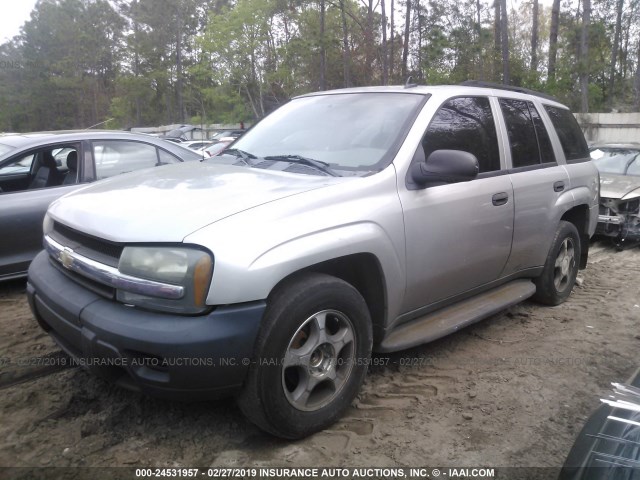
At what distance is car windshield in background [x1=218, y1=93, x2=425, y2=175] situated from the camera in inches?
126

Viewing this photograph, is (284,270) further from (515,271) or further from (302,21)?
(302,21)

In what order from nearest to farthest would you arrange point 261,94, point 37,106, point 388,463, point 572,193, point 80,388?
point 388,463, point 80,388, point 572,193, point 261,94, point 37,106

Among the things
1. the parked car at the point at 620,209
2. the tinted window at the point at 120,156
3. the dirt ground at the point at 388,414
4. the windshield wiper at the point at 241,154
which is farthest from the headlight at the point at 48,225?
the parked car at the point at 620,209

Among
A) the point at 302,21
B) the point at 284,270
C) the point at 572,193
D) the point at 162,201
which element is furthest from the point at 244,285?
the point at 302,21

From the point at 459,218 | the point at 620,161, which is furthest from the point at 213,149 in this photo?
the point at 459,218

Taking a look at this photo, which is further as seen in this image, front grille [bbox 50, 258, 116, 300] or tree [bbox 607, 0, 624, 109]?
tree [bbox 607, 0, 624, 109]

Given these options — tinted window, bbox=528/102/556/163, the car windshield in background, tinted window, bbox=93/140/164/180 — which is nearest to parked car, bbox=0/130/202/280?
tinted window, bbox=93/140/164/180

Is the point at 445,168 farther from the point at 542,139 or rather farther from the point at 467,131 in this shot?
the point at 542,139

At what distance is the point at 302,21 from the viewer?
33.5m

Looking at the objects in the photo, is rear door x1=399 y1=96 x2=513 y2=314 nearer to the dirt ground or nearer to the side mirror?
the side mirror

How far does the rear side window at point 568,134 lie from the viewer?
15.6 feet

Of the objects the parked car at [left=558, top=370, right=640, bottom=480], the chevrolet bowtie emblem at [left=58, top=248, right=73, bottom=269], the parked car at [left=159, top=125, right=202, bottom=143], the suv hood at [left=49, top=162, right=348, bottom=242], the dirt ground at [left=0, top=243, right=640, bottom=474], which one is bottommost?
the dirt ground at [left=0, top=243, right=640, bottom=474]

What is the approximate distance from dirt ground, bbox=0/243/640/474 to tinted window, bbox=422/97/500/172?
4.59 ft

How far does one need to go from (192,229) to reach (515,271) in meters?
2.79
